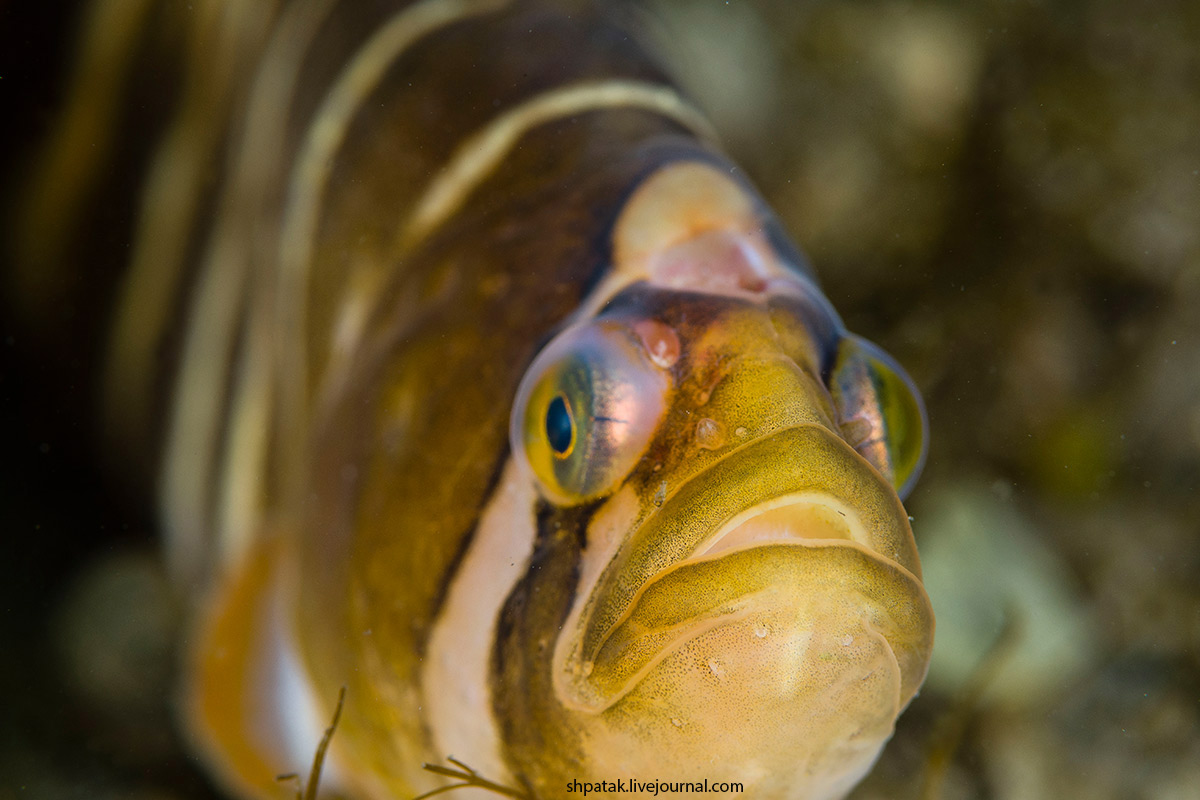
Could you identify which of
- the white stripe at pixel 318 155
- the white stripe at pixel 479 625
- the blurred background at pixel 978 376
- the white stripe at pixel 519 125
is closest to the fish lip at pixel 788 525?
the white stripe at pixel 479 625

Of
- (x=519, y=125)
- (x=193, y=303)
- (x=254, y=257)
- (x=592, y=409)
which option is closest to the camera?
(x=592, y=409)

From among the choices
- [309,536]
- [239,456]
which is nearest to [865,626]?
[309,536]

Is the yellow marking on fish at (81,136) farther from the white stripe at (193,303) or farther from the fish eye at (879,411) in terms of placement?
the fish eye at (879,411)

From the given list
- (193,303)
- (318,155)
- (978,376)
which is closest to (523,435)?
(318,155)

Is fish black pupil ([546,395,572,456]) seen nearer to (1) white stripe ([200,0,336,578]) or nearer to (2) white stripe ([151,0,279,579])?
(1) white stripe ([200,0,336,578])

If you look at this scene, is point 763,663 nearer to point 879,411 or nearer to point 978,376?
point 879,411

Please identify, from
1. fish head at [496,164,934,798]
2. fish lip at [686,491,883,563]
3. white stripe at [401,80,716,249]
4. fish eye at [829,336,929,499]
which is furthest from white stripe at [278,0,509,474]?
fish lip at [686,491,883,563]
